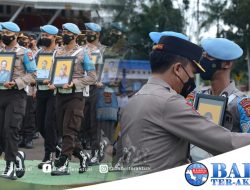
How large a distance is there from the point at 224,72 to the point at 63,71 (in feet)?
11.4

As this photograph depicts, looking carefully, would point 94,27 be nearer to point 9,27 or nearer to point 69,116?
point 9,27

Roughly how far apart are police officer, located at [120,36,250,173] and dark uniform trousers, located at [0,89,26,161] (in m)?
3.86

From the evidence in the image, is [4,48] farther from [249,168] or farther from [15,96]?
[249,168]

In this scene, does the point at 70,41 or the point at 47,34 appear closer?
the point at 70,41

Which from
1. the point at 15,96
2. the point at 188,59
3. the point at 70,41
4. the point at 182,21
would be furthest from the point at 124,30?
the point at 188,59

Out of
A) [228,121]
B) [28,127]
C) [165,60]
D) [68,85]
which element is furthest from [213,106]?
[28,127]

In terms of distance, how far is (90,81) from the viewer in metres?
7.35

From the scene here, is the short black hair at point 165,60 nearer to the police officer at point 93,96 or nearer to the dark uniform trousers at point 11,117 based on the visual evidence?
the dark uniform trousers at point 11,117

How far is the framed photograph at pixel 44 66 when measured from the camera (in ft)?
26.1

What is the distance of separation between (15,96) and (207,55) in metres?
3.36

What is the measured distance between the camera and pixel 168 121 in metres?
2.76

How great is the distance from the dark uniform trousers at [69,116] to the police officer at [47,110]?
1.55 ft

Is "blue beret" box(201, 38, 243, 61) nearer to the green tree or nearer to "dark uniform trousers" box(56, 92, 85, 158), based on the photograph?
"dark uniform trousers" box(56, 92, 85, 158)

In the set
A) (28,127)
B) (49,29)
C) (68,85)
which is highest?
(49,29)
